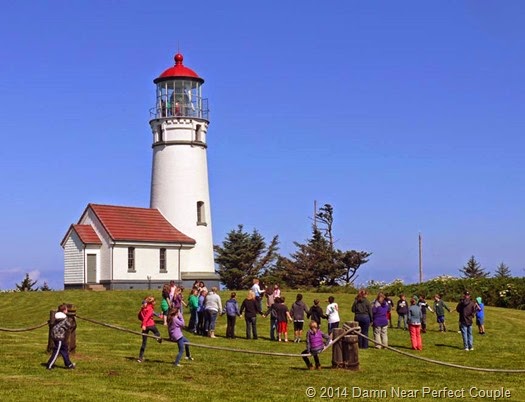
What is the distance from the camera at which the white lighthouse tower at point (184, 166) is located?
57938 millimetres

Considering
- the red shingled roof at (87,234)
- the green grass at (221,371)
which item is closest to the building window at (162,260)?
the red shingled roof at (87,234)

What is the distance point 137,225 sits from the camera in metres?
56.0

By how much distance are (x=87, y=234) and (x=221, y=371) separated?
111 ft

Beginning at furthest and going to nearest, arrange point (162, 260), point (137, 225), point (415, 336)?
point (162, 260) < point (137, 225) < point (415, 336)

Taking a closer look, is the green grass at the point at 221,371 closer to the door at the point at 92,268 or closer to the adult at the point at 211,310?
the adult at the point at 211,310

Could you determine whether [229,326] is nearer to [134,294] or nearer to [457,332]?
[457,332]

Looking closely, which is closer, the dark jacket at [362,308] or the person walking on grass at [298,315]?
the dark jacket at [362,308]

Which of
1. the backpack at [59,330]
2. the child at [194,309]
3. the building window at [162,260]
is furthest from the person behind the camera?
the building window at [162,260]

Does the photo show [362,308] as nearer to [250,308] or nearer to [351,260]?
[250,308]

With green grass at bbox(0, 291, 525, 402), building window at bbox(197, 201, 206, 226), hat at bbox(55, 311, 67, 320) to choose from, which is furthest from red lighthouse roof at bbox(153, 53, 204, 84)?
hat at bbox(55, 311, 67, 320)

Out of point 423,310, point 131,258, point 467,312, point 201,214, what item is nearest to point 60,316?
point 467,312

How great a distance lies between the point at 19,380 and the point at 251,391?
17.0 feet

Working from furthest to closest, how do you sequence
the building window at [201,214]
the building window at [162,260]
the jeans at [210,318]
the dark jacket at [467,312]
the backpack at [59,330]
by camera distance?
the building window at [201,214]
the building window at [162,260]
the jeans at [210,318]
the dark jacket at [467,312]
the backpack at [59,330]

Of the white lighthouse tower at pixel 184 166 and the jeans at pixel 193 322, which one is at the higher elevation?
the white lighthouse tower at pixel 184 166
